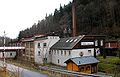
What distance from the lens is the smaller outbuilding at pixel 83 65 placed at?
36031mm

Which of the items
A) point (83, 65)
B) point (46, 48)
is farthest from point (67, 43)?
point (83, 65)

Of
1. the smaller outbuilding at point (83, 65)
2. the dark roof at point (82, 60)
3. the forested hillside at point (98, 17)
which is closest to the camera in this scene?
the smaller outbuilding at point (83, 65)

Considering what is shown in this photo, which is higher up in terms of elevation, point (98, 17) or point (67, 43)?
point (98, 17)

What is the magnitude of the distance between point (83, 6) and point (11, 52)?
88.6 feet

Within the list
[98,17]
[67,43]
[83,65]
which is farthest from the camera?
[98,17]

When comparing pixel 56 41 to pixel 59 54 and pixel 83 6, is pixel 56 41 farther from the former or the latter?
pixel 83 6

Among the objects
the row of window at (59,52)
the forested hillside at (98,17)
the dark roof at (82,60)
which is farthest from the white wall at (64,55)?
the forested hillside at (98,17)

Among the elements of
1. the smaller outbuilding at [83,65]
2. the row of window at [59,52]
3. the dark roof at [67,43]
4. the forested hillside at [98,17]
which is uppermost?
the forested hillside at [98,17]

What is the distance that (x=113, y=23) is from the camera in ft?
205

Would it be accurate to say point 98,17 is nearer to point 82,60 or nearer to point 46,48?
point 46,48

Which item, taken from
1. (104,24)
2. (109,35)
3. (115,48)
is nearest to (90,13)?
(104,24)

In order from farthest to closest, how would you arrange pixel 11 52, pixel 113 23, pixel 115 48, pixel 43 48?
pixel 11 52
pixel 113 23
pixel 43 48
pixel 115 48

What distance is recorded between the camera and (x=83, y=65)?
36.7m

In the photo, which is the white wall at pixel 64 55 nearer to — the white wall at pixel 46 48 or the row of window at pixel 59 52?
the row of window at pixel 59 52
